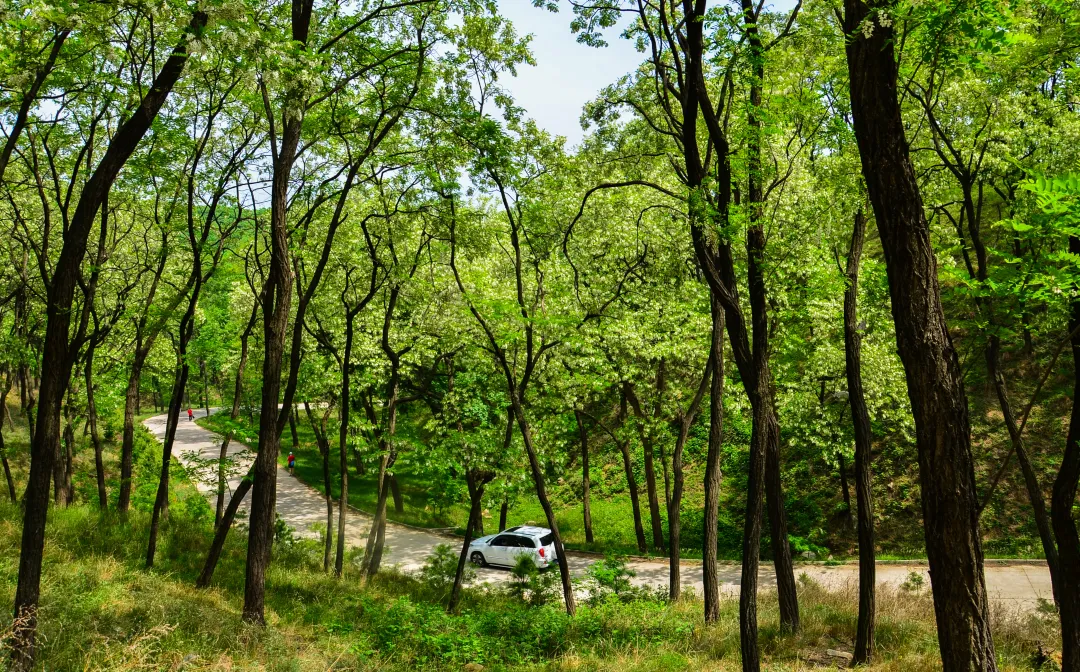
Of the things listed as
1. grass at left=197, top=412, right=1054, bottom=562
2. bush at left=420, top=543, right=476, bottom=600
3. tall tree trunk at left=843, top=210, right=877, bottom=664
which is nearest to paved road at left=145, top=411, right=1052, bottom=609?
grass at left=197, top=412, right=1054, bottom=562

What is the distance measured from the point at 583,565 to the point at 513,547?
267cm

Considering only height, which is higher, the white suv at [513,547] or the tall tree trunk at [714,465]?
the tall tree trunk at [714,465]

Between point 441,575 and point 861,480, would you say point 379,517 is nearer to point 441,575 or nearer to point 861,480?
point 441,575

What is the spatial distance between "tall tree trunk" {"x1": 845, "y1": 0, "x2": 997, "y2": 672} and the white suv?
57.7 ft

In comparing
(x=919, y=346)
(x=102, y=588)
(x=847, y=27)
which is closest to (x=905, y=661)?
(x=919, y=346)

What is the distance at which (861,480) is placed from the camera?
989cm

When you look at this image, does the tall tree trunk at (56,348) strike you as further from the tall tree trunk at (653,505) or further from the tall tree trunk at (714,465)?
the tall tree trunk at (653,505)

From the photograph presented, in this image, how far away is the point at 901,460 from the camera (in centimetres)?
2469

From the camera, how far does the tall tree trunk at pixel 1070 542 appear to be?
7367 mm

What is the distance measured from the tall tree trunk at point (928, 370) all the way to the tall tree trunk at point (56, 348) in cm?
646

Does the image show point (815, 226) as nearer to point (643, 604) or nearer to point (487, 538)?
point (643, 604)

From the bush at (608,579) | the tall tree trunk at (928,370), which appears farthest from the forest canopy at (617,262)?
the bush at (608,579)

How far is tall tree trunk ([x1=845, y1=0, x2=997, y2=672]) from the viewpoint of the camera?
Answer: 4.59 metres

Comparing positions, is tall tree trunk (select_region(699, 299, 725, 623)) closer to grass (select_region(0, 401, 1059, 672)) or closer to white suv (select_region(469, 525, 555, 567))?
grass (select_region(0, 401, 1059, 672))
